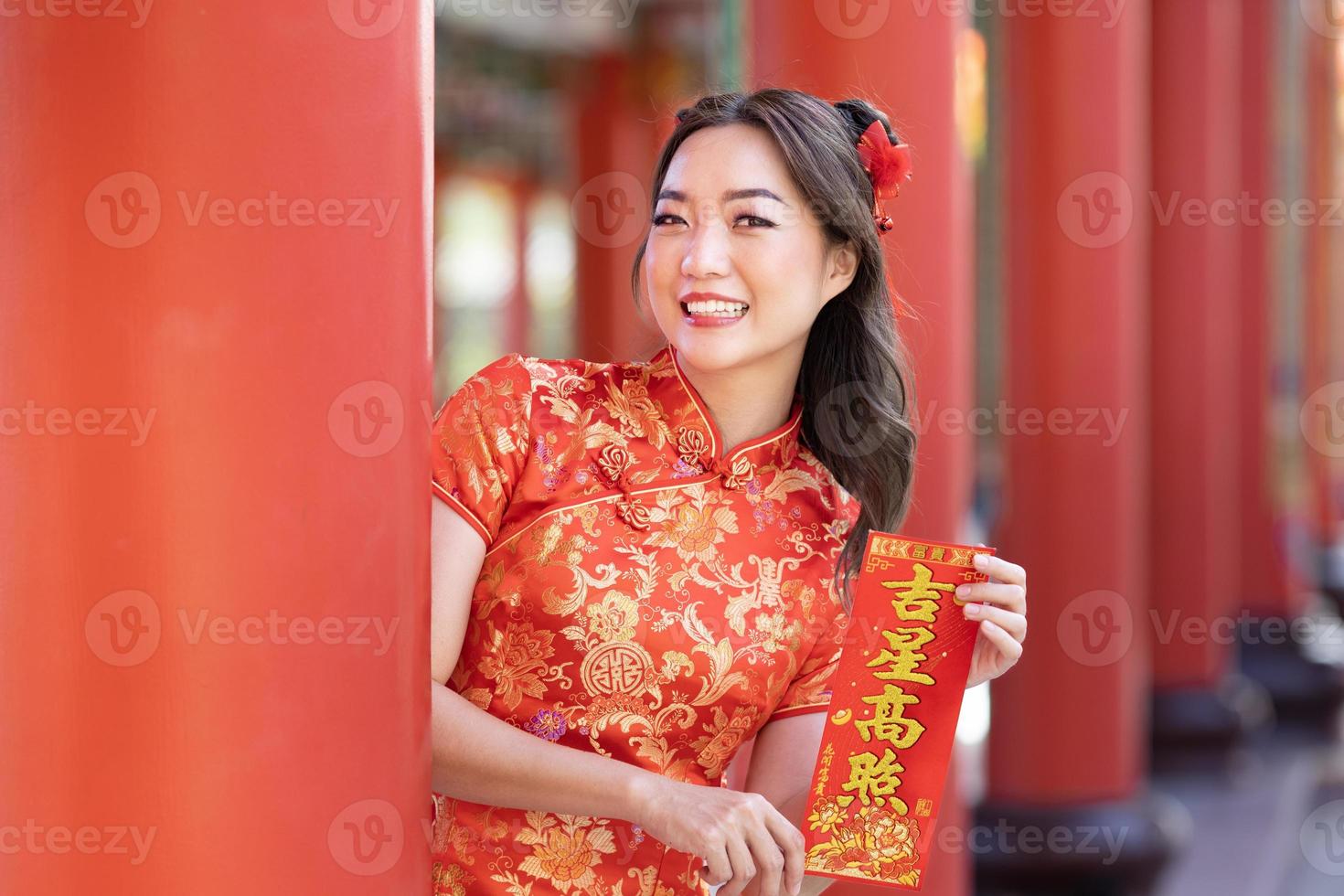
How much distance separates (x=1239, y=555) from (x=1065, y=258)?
3327mm

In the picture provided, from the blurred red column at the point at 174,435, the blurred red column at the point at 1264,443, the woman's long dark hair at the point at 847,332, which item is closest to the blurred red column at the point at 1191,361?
the blurred red column at the point at 1264,443

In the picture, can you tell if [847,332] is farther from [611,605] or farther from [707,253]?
[611,605]

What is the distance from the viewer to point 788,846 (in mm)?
1337

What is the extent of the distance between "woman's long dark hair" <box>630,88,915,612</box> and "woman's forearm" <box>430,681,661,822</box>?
321 millimetres

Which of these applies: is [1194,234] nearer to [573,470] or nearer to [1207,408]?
[1207,408]

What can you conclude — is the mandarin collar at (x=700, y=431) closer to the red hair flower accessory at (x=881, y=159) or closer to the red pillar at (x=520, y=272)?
the red hair flower accessory at (x=881, y=159)

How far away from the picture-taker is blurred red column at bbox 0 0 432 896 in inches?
42.3

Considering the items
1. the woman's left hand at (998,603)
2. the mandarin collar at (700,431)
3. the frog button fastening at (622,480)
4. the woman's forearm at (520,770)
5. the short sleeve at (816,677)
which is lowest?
the woman's forearm at (520,770)

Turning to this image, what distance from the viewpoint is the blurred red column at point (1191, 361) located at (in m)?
5.31

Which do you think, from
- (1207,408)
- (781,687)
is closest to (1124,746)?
(1207,408)

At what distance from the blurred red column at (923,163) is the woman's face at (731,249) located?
1188 millimetres

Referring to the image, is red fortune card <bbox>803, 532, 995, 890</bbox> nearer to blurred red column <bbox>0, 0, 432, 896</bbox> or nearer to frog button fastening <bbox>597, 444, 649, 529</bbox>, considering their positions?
frog button fastening <bbox>597, 444, 649, 529</bbox>

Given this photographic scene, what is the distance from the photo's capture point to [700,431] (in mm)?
1543

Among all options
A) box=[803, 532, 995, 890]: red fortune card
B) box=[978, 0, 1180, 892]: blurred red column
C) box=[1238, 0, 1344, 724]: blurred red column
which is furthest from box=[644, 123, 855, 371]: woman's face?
box=[1238, 0, 1344, 724]: blurred red column
